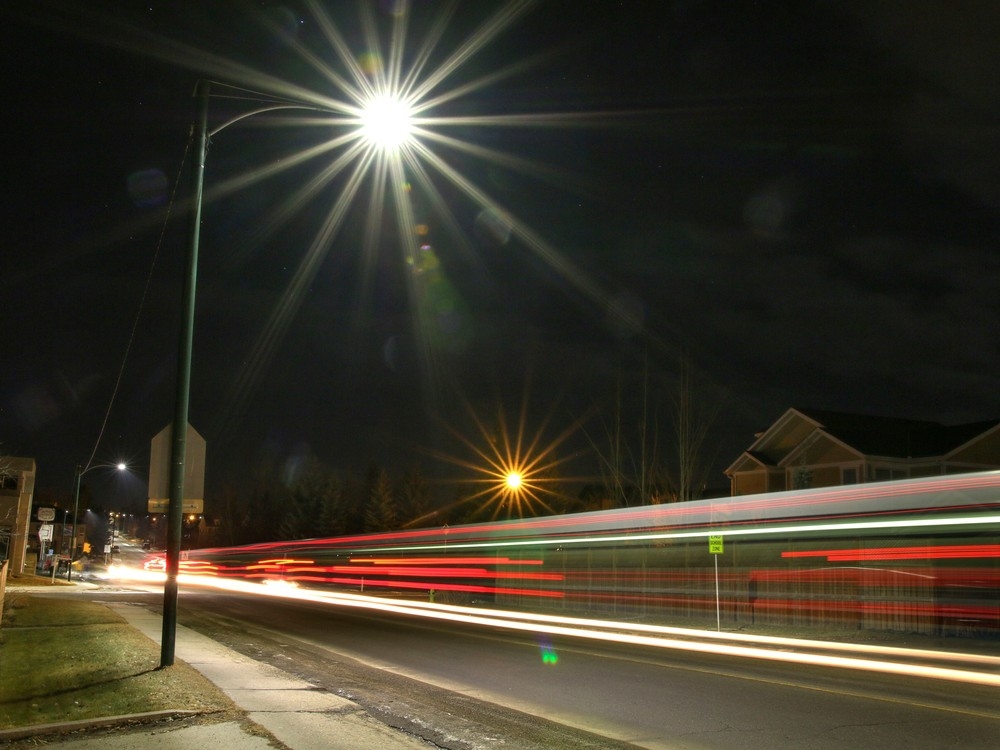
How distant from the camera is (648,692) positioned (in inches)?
485

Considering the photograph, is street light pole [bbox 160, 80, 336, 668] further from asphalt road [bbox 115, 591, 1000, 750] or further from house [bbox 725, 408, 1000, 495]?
house [bbox 725, 408, 1000, 495]

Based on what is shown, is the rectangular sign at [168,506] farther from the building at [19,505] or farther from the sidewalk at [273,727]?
the building at [19,505]

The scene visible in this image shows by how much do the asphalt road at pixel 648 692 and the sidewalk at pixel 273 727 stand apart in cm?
79

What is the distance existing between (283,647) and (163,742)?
10531 millimetres

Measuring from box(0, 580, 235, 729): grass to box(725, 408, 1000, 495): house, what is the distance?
84.9 ft

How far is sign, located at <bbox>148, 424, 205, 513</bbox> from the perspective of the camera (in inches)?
510

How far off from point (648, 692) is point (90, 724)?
280 inches

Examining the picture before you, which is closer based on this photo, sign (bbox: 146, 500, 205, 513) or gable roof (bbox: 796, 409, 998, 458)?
sign (bbox: 146, 500, 205, 513)

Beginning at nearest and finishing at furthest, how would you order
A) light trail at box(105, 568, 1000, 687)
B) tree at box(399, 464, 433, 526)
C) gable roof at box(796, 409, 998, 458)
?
light trail at box(105, 568, 1000, 687) → gable roof at box(796, 409, 998, 458) → tree at box(399, 464, 433, 526)

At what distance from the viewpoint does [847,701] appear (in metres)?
11.4

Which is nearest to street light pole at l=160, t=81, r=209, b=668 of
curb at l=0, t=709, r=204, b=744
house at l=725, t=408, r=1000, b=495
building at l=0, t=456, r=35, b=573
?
curb at l=0, t=709, r=204, b=744

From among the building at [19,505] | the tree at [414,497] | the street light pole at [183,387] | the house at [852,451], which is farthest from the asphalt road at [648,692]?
the tree at [414,497]

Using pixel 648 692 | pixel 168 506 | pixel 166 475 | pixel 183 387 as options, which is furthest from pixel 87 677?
pixel 648 692

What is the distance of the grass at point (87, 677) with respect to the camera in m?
9.86
